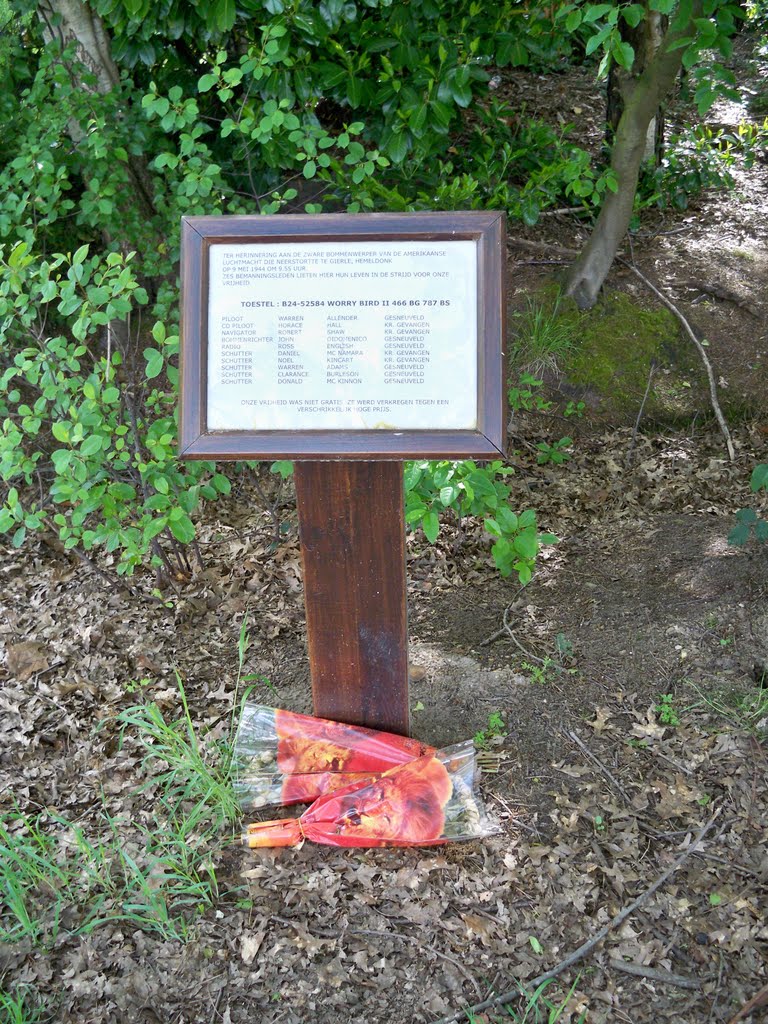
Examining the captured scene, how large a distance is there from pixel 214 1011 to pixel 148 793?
0.69 m

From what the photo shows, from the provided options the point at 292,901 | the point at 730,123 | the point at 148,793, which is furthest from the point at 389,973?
the point at 730,123

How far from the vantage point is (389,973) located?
78.6 inches

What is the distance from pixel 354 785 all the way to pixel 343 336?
122 centimetres

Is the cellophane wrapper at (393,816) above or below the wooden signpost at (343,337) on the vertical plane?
below

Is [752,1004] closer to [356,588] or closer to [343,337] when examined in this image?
[356,588]

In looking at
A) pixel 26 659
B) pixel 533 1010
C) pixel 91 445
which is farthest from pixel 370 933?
pixel 26 659

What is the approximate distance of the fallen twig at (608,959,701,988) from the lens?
1.96m

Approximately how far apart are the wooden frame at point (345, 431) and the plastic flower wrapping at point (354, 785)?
92 centimetres

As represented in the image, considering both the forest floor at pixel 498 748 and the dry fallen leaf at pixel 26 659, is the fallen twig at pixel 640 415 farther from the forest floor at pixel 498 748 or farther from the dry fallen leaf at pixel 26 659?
the dry fallen leaf at pixel 26 659

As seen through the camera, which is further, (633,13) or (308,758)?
Answer: (633,13)

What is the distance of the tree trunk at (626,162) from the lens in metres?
4.03

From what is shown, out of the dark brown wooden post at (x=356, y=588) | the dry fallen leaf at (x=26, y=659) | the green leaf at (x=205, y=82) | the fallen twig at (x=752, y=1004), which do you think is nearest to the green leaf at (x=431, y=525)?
the dark brown wooden post at (x=356, y=588)

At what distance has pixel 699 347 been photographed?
4496 millimetres

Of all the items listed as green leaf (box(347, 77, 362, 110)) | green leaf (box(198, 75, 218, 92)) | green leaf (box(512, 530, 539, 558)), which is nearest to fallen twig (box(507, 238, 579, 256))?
green leaf (box(347, 77, 362, 110))
